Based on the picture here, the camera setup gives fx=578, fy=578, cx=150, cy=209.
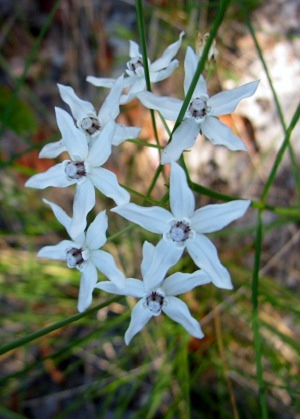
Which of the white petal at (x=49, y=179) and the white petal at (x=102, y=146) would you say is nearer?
the white petal at (x=102, y=146)

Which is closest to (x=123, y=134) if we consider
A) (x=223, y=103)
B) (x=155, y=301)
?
(x=223, y=103)

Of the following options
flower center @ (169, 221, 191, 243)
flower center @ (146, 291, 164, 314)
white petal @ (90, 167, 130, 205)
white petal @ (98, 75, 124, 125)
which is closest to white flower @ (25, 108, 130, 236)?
white petal @ (90, 167, 130, 205)

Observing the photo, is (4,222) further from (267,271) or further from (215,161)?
(267,271)

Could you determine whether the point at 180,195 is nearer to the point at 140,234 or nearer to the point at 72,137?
the point at 72,137

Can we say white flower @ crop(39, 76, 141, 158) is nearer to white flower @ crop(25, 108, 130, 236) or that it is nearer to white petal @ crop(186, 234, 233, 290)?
white flower @ crop(25, 108, 130, 236)

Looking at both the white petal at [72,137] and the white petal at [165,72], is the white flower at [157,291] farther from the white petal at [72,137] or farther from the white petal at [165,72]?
the white petal at [165,72]

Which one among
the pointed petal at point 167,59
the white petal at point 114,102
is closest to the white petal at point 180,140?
the white petal at point 114,102

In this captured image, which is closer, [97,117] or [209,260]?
[209,260]
